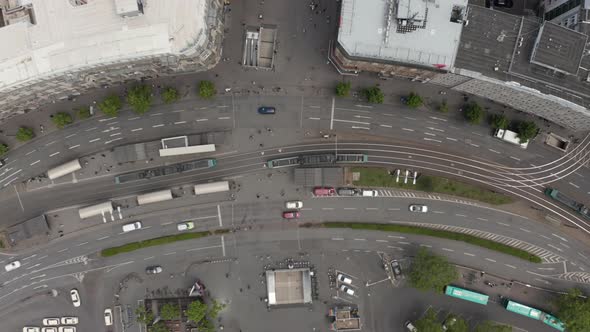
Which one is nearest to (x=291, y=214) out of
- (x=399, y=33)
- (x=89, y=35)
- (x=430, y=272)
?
(x=430, y=272)

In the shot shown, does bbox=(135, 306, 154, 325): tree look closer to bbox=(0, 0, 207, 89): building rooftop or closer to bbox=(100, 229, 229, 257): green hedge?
bbox=(100, 229, 229, 257): green hedge

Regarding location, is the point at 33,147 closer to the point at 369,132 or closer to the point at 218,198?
the point at 218,198

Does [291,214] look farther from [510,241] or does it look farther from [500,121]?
[510,241]

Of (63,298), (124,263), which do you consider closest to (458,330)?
(124,263)

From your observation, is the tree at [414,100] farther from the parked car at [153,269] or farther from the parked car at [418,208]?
the parked car at [153,269]

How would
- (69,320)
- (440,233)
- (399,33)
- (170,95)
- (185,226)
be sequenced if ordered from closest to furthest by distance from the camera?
(399,33)
(170,95)
(185,226)
(440,233)
(69,320)

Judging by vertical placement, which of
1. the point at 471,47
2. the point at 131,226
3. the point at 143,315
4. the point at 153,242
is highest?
the point at 471,47

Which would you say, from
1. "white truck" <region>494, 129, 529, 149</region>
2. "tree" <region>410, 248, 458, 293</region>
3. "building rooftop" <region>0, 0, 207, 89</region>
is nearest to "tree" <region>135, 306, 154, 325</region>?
"building rooftop" <region>0, 0, 207, 89</region>
